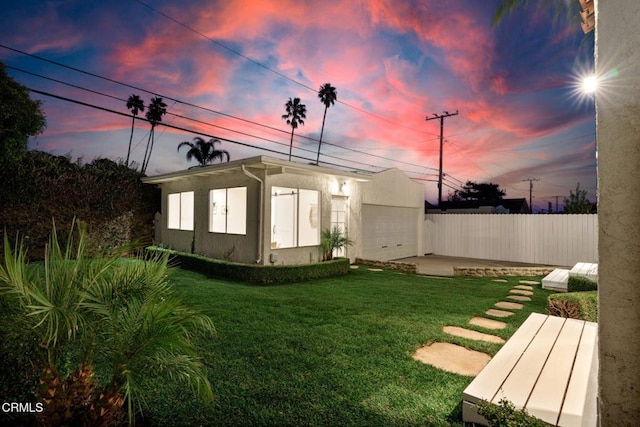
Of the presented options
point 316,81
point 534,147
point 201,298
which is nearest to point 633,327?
point 201,298

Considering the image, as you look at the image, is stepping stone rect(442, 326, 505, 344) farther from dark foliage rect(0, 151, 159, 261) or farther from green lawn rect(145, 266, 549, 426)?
dark foliage rect(0, 151, 159, 261)

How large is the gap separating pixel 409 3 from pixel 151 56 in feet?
28.4

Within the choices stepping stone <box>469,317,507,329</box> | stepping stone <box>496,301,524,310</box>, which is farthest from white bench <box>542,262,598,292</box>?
stepping stone <box>469,317,507,329</box>

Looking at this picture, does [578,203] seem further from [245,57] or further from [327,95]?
[327,95]

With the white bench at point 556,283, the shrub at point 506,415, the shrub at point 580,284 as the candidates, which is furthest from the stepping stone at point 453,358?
the white bench at point 556,283

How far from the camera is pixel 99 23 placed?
32.3 ft

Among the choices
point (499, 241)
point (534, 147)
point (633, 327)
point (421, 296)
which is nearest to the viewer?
point (633, 327)

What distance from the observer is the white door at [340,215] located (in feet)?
36.1

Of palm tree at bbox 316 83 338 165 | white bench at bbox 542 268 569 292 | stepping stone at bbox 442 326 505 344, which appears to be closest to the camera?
stepping stone at bbox 442 326 505 344

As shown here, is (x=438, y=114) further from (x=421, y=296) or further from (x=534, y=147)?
(x=421, y=296)

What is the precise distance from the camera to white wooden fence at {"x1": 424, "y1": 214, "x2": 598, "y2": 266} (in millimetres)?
11812

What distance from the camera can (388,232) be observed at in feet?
44.2

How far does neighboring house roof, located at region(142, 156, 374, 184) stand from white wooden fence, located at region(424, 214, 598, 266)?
18.4 feet

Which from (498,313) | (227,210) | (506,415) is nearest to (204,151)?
(227,210)
